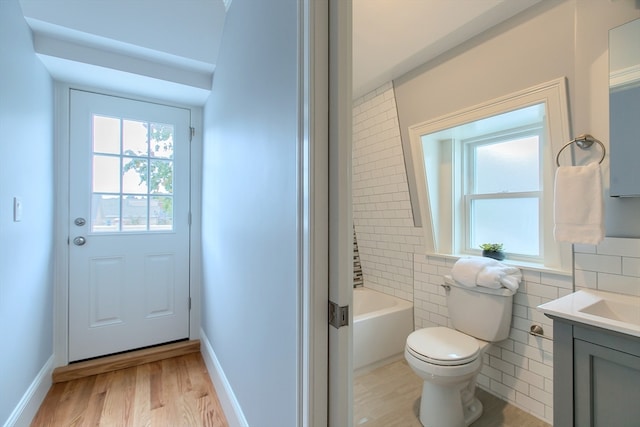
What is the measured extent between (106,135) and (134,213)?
0.62 meters

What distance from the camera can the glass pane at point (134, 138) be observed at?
89.0 inches

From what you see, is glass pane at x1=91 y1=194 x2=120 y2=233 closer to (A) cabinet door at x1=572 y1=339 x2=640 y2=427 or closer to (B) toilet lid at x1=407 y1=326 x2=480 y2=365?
(B) toilet lid at x1=407 y1=326 x2=480 y2=365

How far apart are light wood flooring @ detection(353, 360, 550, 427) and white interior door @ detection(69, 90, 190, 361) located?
1564 millimetres

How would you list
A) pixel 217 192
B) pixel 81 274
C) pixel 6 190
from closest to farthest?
1. pixel 6 190
2. pixel 217 192
3. pixel 81 274

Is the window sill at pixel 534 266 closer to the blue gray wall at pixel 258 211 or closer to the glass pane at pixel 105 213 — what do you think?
the blue gray wall at pixel 258 211

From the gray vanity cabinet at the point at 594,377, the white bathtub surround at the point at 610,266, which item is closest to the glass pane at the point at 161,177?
the gray vanity cabinet at the point at 594,377

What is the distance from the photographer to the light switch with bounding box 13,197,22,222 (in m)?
1.45

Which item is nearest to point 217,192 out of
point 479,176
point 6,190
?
point 6,190

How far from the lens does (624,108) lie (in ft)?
4.17

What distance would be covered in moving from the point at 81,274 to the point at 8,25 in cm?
156

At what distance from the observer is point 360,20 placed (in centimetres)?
171

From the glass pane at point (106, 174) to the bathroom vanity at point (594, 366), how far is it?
277 cm

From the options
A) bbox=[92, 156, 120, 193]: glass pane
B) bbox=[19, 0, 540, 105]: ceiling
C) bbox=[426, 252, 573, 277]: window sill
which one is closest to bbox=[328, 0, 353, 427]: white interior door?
bbox=[19, 0, 540, 105]: ceiling

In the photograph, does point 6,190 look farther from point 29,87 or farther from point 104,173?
point 104,173
